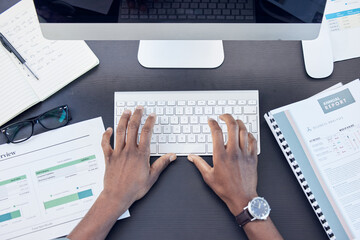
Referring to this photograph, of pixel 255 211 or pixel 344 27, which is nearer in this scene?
pixel 255 211

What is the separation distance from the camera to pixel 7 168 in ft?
2.50

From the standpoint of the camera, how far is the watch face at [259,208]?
0.69 meters

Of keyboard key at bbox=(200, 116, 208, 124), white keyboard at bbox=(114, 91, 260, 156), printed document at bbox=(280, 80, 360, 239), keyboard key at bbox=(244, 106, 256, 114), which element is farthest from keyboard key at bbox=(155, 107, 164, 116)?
printed document at bbox=(280, 80, 360, 239)

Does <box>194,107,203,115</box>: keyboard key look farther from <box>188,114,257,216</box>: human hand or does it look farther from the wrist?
the wrist

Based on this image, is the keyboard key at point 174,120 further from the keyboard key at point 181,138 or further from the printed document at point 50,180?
the printed document at point 50,180

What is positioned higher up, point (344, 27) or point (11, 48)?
point (11, 48)

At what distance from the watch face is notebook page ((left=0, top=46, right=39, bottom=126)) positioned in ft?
1.98

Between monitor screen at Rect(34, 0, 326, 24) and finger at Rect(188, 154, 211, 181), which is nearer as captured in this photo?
monitor screen at Rect(34, 0, 326, 24)

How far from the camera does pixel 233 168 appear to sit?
2.37 ft

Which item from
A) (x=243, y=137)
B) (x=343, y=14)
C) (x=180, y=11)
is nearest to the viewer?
(x=180, y=11)

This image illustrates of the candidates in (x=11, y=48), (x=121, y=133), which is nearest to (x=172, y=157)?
(x=121, y=133)

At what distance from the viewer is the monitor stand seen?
0.79 meters

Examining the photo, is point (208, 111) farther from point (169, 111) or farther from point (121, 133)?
point (121, 133)

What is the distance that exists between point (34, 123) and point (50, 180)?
0.15m
